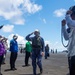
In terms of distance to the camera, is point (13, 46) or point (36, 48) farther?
point (13, 46)

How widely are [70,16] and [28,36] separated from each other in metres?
8.39

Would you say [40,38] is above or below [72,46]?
above

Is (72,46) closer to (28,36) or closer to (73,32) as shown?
(73,32)

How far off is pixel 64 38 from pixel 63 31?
156 millimetres

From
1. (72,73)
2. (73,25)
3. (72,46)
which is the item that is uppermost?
(73,25)

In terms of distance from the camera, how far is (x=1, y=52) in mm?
14227

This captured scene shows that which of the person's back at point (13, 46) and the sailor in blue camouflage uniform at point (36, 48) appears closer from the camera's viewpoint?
the sailor in blue camouflage uniform at point (36, 48)

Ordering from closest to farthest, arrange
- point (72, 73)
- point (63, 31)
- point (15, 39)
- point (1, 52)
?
1. point (72, 73)
2. point (63, 31)
3. point (1, 52)
4. point (15, 39)

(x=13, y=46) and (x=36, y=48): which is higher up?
(x=13, y=46)

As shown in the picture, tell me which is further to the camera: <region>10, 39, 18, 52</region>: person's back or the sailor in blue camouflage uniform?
<region>10, 39, 18, 52</region>: person's back

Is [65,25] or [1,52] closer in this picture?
[65,25]

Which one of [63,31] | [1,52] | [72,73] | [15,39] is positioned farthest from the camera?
[15,39]

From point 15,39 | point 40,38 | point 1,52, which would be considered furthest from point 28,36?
point 15,39

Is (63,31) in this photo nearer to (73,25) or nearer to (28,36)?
(73,25)
